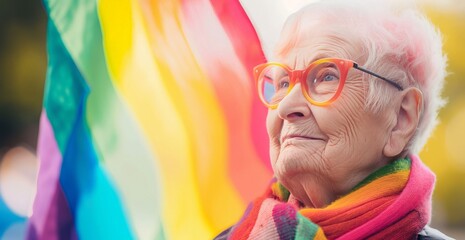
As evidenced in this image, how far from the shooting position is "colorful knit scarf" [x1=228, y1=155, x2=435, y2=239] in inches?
86.3

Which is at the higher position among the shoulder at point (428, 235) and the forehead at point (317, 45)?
the forehead at point (317, 45)

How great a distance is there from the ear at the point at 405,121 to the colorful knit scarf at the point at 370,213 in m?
0.04

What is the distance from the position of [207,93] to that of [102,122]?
391mm

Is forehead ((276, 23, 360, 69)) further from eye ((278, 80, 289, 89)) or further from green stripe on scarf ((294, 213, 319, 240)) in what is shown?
green stripe on scarf ((294, 213, 319, 240))

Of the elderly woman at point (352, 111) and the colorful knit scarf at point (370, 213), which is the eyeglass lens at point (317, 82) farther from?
the colorful knit scarf at point (370, 213)

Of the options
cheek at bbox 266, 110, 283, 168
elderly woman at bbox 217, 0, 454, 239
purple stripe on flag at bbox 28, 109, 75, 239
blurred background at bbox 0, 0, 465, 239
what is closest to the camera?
elderly woman at bbox 217, 0, 454, 239

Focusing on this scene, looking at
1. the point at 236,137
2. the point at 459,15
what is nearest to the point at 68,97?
the point at 236,137

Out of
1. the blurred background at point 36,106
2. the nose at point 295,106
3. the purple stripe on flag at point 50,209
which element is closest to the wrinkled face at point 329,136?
the nose at point 295,106

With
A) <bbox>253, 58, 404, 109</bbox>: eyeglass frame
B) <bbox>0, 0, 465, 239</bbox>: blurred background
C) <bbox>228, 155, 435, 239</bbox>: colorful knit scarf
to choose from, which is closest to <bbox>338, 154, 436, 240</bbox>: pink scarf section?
<bbox>228, 155, 435, 239</bbox>: colorful knit scarf

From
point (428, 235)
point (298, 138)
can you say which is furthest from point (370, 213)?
point (298, 138)

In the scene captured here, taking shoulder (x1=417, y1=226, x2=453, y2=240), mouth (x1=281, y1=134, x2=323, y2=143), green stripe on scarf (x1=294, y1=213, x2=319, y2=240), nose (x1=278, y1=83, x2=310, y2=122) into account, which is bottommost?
shoulder (x1=417, y1=226, x2=453, y2=240)

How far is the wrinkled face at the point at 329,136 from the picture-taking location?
2332 mm

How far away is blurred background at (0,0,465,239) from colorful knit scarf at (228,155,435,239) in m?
1.48

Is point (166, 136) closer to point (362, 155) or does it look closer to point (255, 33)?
point (255, 33)
